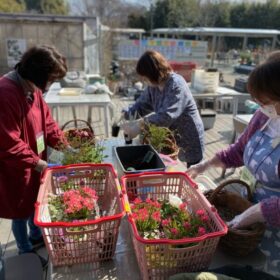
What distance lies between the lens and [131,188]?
124 cm

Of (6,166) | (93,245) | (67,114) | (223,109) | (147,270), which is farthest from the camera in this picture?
(223,109)

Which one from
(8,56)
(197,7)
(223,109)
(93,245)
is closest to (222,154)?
(93,245)

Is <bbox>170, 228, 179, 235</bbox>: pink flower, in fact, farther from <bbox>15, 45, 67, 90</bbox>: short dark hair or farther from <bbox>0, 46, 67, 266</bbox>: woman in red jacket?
<bbox>15, 45, 67, 90</bbox>: short dark hair

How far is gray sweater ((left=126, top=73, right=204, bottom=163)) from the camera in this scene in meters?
1.96

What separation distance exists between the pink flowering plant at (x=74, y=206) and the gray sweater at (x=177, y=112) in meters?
0.91

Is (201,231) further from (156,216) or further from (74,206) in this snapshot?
(74,206)

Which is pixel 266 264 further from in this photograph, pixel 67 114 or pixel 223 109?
pixel 223 109

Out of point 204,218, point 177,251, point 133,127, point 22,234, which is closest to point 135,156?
point 133,127

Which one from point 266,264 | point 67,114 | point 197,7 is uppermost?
point 197,7

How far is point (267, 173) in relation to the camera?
117 centimetres

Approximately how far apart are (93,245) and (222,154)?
0.80 meters

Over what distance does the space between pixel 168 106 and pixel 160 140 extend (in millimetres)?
332

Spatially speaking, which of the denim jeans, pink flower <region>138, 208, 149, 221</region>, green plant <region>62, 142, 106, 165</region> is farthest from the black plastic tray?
the denim jeans

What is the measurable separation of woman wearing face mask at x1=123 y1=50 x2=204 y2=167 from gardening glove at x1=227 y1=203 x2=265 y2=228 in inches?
38.3
